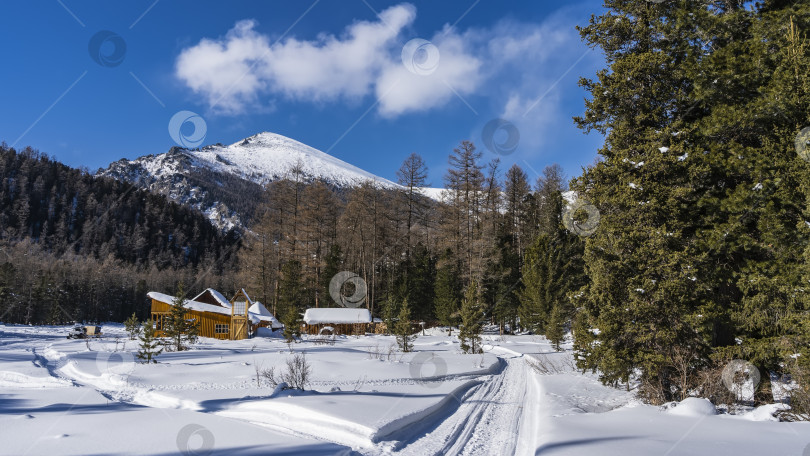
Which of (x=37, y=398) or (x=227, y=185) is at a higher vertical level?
(x=227, y=185)

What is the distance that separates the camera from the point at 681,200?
32.3 feet

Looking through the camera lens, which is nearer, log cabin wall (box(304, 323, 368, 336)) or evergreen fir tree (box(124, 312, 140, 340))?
evergreen fir tree (box(124, 312, 140, 340))

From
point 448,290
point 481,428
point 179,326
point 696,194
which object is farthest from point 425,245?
point 481,428

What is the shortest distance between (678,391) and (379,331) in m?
28.3

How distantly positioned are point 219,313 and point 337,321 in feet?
30.2

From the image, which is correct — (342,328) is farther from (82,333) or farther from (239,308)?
(82,333)

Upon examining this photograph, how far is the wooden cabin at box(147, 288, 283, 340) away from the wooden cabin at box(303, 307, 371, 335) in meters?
3.45

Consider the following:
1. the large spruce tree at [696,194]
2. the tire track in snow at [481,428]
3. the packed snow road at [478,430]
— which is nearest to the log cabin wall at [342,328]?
the tire track in snow at [481,428]

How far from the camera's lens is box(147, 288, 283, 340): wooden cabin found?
2931 centimetres

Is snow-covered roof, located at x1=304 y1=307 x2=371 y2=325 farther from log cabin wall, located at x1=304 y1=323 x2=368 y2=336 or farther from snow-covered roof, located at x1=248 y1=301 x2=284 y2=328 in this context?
snow-covered roof, located at x1=248 y1=301 x2=284 y2=328

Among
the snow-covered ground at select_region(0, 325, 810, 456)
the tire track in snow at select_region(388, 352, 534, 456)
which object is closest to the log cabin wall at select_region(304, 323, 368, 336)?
the snow-covered ground at select_region(0, 325, 810, 456)

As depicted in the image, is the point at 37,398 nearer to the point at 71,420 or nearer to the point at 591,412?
the point at 71,420

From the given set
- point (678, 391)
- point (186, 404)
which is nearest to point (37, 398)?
point (186, 404)

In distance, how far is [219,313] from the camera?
3061 centimetres
